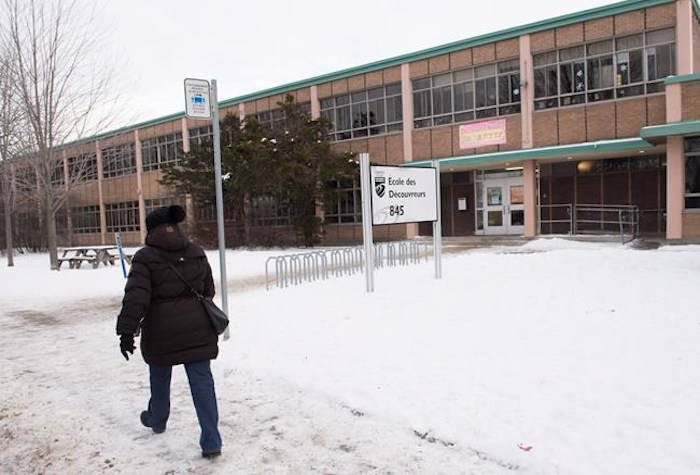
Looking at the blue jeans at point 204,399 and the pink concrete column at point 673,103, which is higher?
the pink concrete column at point 673,103

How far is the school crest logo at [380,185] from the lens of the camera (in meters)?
9.84

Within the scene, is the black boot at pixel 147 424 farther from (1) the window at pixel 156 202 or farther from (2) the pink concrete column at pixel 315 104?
(1) the window at pixel 156 202

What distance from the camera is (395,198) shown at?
33.6ft

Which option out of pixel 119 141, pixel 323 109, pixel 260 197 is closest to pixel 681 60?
pixel 323 109

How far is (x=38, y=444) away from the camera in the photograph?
166 inches

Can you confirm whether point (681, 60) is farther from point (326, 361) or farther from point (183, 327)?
point (183, 327)

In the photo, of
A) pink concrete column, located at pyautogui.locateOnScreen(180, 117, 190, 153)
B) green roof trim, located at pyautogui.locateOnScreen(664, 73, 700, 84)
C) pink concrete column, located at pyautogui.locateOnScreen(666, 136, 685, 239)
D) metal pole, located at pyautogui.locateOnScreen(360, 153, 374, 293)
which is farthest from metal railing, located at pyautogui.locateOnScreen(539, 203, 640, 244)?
pink concrete column, located at pyautogui.locateOnScreen(180, 117, 190, 153)

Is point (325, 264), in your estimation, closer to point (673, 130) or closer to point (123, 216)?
point (673, 130)

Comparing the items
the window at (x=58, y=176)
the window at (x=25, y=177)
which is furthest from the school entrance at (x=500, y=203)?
the window at (x=25, y=177)

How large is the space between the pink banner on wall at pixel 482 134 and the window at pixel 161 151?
19.7m

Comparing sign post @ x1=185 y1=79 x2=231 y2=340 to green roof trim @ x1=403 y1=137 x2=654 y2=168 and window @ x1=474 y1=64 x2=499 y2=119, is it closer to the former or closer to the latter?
green roof trim @ x1=403 y1=137 x2=654 y2=168

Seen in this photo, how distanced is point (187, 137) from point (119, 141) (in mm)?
7350

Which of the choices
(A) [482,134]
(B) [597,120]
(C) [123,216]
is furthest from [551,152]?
(C) [123,216]

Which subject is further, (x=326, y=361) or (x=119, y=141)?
(x=119, y=141)
